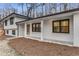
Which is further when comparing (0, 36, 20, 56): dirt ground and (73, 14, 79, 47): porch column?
(73, 14, 79, 47): porch column

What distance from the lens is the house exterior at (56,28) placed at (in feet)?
25.3

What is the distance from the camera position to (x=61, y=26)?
8930mm

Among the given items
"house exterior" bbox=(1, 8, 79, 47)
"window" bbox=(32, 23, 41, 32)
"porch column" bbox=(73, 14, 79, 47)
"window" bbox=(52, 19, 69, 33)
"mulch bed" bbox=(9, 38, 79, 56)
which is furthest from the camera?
"window" bbox=(32, 23, 41, 32)

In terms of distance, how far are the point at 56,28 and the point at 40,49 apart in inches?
99.9

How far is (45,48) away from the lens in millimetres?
7254

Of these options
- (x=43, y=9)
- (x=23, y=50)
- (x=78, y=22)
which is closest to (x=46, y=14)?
(x=43, y=9)

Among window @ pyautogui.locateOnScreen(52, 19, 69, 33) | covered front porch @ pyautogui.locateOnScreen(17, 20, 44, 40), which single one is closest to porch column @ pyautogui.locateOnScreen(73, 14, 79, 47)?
window @ pyautogui.locateOnScreen(52, 19, 69, 33)

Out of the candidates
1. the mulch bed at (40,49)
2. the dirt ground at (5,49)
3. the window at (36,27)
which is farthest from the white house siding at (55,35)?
the dirt ground at (5,49)

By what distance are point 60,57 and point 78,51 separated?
841 millimetres

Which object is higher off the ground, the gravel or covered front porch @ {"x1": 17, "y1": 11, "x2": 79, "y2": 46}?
covered front porch @ {"x1": 17, "y1": 11, "x2": 79, "y2": 46}

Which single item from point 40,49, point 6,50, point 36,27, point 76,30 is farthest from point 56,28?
point 6,50

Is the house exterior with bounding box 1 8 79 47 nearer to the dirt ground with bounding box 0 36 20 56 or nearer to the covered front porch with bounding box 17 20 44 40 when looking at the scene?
the covered front porch with bounding box 17 20 44 40

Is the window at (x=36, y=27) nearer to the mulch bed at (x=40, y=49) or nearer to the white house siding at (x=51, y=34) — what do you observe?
the white house siding at (x=51, y=34)

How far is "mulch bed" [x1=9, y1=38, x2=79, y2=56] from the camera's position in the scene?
661cm
